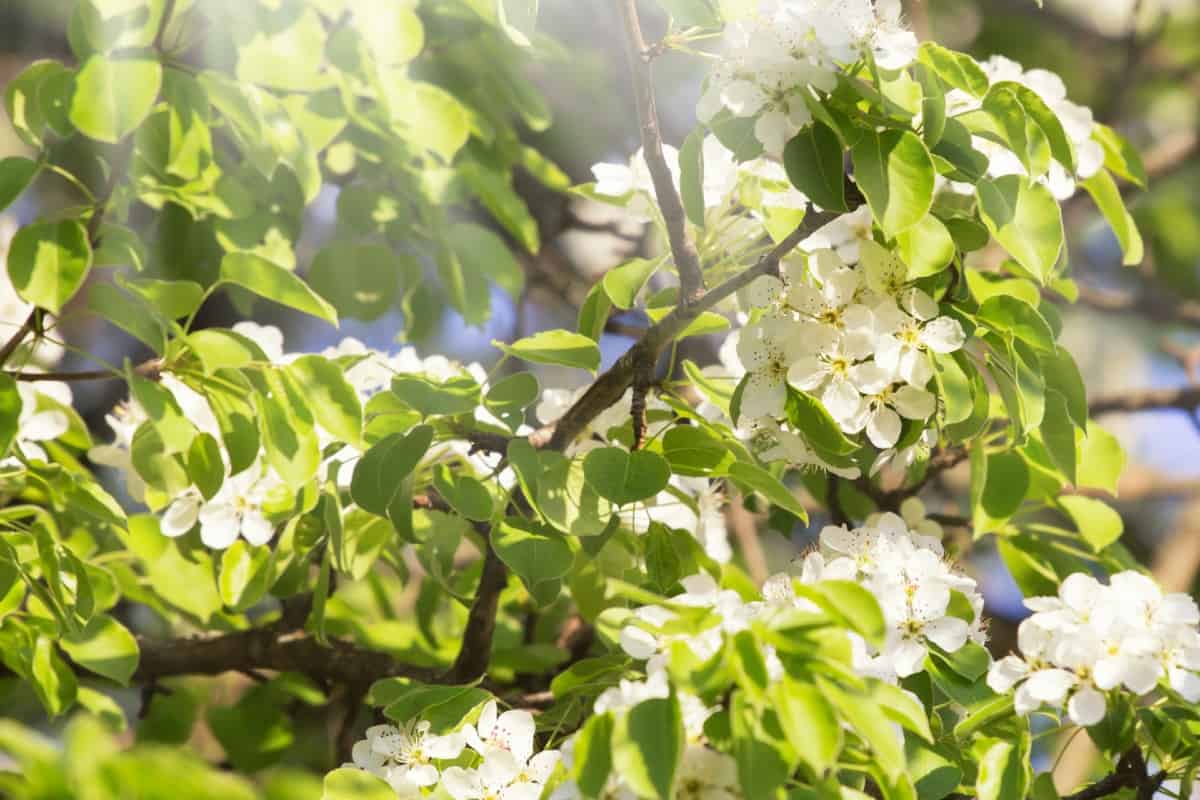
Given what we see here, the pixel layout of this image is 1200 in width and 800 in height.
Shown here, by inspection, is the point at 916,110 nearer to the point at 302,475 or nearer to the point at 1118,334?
the point at 302,475

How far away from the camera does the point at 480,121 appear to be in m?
1.66

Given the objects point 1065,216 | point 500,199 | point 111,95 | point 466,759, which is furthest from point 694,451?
point 1065,216

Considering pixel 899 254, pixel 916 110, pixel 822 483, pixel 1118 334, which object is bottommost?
pixel 1118 334

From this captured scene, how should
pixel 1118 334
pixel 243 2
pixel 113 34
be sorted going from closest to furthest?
pixel 113 34 < pixel 243 2 < pixel 1118 334

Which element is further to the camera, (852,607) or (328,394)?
(328,394)

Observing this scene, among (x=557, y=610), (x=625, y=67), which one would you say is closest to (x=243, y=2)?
(x=625, y=67)

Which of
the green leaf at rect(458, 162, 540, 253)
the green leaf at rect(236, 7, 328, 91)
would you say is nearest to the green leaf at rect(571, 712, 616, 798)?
the green leaf at rect(236, 7, 328, 91)

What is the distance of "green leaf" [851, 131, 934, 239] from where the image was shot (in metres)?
0.87

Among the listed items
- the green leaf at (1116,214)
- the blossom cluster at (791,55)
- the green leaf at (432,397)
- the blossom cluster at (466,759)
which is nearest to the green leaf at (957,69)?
the blossom cluster at (791,55)

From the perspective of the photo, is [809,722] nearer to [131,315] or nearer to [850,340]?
[850,340]

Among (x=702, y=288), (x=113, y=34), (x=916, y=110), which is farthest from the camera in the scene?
(x=113, y=34)

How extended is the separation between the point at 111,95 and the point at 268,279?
0.62 ft

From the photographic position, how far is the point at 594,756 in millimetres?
773

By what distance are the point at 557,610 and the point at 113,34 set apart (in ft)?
2.65
